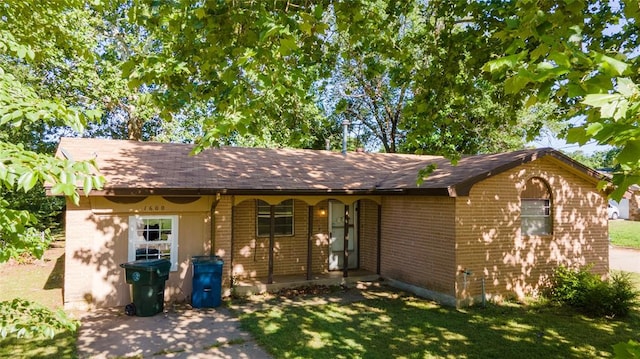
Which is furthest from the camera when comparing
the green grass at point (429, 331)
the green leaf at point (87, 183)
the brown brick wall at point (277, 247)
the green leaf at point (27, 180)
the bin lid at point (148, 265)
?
the brown brick wall at point (277, 247)

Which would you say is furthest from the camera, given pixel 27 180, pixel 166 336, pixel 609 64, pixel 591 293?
pixel 591 293

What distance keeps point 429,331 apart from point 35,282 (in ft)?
36.0

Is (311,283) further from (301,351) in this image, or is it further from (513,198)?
(513,198)

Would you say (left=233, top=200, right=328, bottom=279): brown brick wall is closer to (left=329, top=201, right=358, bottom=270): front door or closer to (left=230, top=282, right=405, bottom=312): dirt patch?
(left=329, top=201, right=358, bottom=270): front door

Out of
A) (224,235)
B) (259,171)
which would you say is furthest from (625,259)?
(224,235)

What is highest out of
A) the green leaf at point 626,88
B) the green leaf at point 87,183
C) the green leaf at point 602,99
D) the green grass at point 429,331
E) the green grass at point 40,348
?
the green leaf at point 626,88

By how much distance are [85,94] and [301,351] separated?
18.5 m

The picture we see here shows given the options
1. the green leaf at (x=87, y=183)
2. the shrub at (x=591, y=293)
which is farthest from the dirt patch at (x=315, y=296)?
the green leaf at (x=87, y=183)

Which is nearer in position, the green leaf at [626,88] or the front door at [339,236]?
the green leaf at [626,88]

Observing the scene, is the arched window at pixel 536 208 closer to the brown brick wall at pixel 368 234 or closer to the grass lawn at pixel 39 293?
the brown brick wall at pixel 368 234

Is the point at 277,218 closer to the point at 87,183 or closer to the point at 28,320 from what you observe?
the point at 28,320

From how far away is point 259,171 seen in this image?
12266 mm

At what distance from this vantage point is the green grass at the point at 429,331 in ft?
23.3

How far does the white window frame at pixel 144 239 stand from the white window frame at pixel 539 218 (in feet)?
29.6
